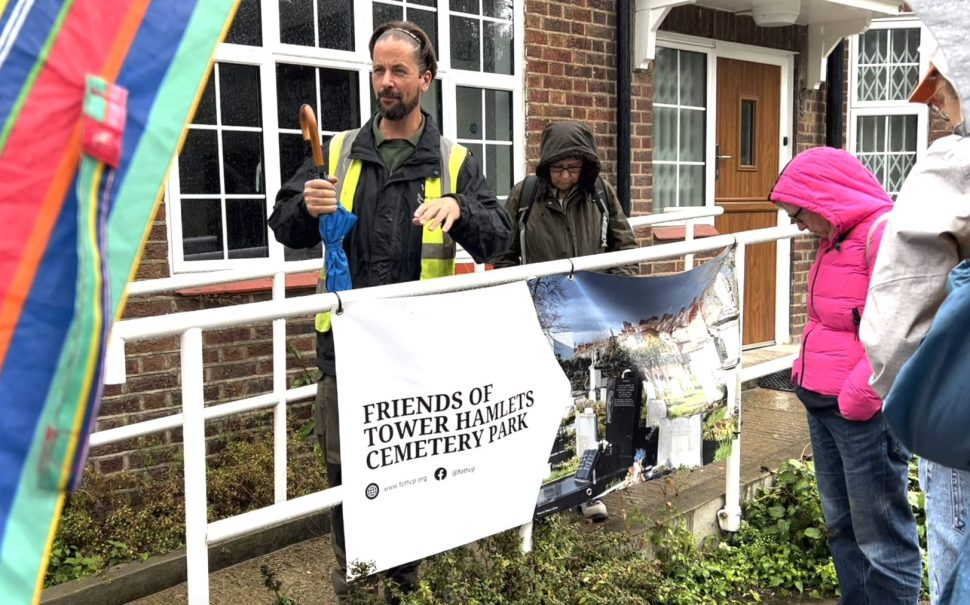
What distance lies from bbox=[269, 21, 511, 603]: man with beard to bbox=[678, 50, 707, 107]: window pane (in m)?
4.48

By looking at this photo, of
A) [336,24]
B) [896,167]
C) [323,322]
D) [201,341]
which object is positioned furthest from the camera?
[896,167]

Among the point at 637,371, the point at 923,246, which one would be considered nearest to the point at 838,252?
the point at 637,371

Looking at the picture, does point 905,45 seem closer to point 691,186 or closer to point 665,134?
point 691,186

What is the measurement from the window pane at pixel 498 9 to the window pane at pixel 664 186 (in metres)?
1.81

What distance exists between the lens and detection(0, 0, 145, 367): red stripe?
817mm

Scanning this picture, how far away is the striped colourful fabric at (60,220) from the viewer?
31.6 inches

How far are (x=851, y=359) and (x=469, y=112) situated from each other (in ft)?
10.8

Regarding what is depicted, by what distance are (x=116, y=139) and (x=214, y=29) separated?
16 cm

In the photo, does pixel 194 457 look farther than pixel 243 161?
No

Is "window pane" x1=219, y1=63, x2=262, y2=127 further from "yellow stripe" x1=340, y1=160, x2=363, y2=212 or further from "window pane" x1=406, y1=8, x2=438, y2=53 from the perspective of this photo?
"yellow stripe" x1=340, y1=160, x2=363, y2=212

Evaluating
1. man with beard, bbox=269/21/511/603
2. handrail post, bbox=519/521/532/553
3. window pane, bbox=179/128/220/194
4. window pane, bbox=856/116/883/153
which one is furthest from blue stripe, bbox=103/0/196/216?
window pane, bbox=856/116/883/153

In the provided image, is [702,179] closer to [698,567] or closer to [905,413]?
[698,567]

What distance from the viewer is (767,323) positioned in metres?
7.98

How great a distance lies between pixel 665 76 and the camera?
6840mm
